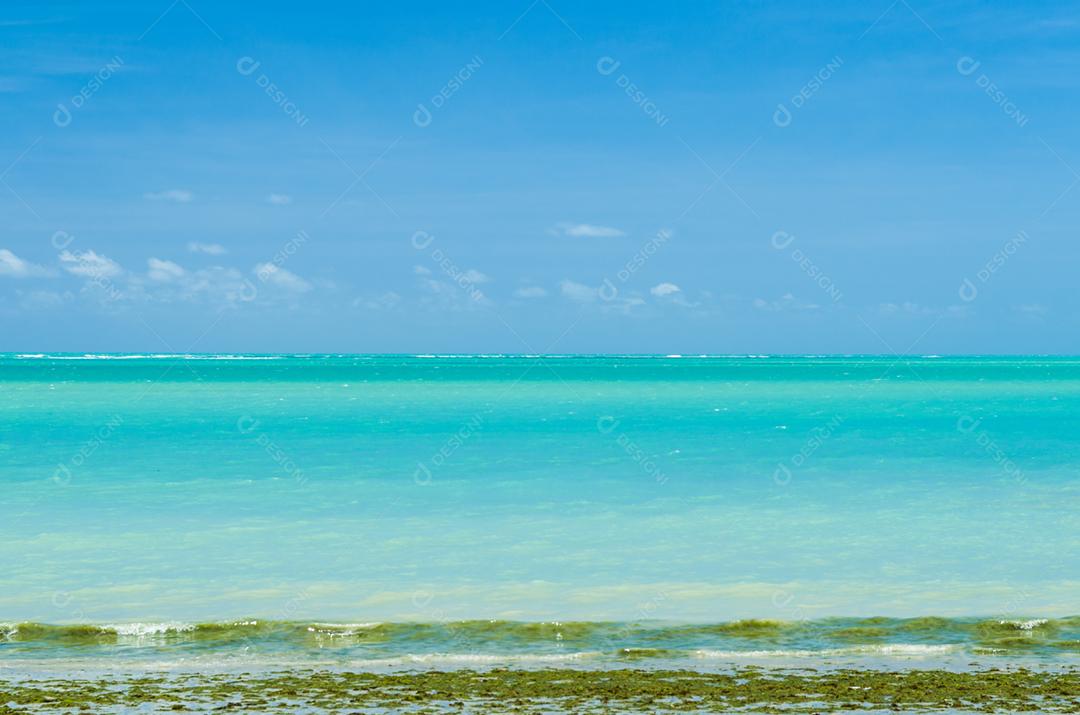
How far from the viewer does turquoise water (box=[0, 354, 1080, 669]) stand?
12367mm

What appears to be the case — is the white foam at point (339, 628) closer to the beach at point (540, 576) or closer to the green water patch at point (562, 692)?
the beach at point (540, 576)

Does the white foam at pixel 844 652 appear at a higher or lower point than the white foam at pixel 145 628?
lower

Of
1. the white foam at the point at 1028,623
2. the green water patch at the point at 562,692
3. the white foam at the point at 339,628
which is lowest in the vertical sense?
the green water patch at the point at 562,692

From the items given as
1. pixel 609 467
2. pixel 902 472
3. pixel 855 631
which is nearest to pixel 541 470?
pixel 609 467

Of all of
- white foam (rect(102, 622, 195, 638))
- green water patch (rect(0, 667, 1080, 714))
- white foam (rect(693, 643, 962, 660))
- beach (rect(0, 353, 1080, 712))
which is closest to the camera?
green water patch (rect(0, 667, 1080, 714))

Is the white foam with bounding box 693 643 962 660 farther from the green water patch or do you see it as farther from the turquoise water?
the green water patch

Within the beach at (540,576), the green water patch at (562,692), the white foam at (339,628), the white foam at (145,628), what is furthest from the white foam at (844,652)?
the white foam at (145,628)

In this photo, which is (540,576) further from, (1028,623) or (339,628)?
(1028,623)

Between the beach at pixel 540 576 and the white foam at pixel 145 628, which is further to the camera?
the white foam at pixel 145 628

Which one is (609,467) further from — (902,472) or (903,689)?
(903,689)

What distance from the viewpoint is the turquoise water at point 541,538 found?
487 inches

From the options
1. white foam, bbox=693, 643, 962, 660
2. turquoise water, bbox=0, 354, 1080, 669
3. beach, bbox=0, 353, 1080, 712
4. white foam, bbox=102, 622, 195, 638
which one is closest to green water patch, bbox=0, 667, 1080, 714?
beach, bbox=0, 353, 1080, 712

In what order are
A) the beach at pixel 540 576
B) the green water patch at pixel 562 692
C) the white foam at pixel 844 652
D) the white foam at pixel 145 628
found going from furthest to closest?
the white foam at pixel 145 628 < the white foam at pixel 844 652 < the beach at pixel 540 576 < the green water patch at pixel 562 692

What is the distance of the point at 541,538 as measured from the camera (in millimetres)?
17828
